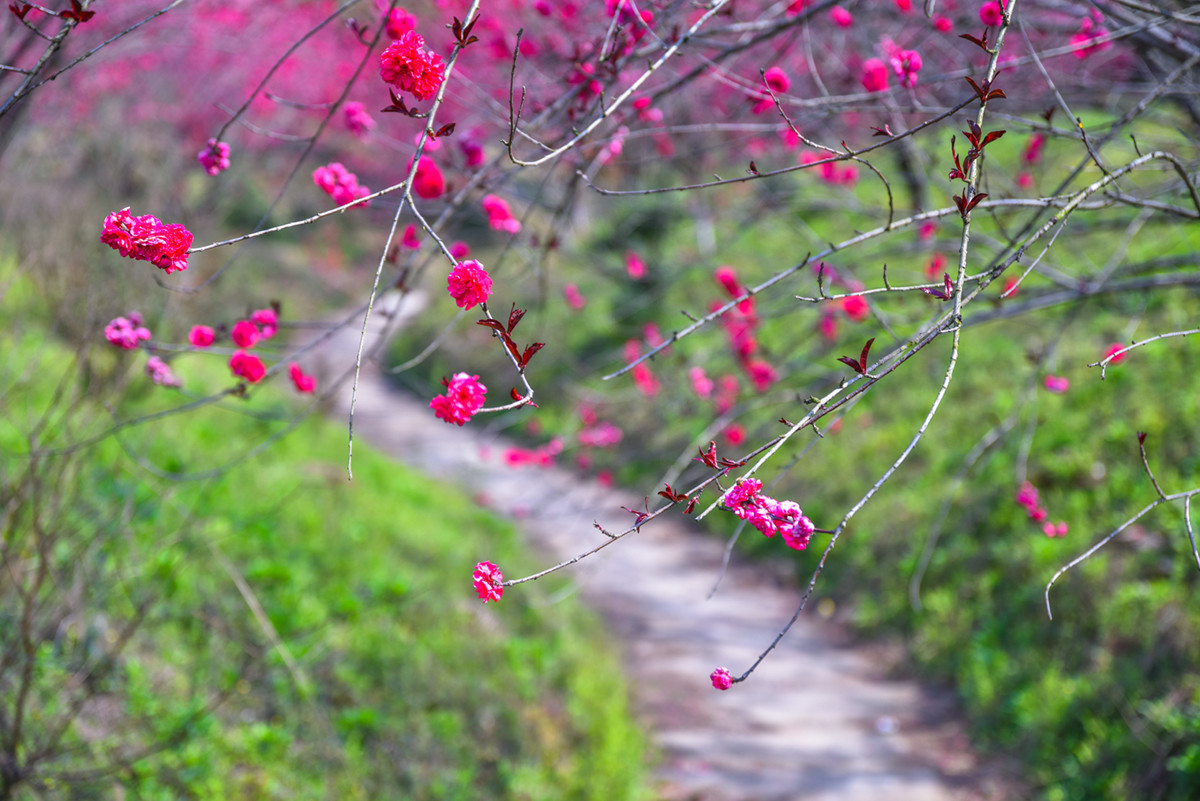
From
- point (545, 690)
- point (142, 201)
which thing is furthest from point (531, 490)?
point (142, 201)

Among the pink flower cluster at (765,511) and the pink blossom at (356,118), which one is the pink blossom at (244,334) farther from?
the pink flower cluster at (765,511)

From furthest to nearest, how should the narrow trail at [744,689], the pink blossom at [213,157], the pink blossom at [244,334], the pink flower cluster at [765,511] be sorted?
the narrow trail at [744,689], the pink blossom at [244,334], the pink blossom at [213,157], the pink flower cluster at [765,511]

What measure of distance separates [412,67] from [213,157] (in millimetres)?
884

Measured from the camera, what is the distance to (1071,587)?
4840mm

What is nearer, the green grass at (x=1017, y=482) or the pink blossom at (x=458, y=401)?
the pink blossom at (x=458, y=401)

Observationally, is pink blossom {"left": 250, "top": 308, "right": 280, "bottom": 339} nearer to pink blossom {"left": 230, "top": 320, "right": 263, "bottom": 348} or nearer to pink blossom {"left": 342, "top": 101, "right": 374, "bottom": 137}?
pink blossom {"left": 230, "top": 320, "right": 263, "bottom": 348}

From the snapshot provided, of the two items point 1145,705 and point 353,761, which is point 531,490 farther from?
point 1145,705

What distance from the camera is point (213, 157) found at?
2.05 meters

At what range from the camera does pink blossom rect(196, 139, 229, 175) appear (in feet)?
6.63

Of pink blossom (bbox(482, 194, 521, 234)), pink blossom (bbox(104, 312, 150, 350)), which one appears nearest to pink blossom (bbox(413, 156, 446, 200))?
pink blossom (bbox(482, 194, 521, 234))

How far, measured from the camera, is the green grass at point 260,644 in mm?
3031

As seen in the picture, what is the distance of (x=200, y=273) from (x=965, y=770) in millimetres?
8847

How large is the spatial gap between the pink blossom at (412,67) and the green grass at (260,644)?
148 centimetres

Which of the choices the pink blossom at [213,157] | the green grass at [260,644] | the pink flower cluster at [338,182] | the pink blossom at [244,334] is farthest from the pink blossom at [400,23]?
the green grass at [260,644]
